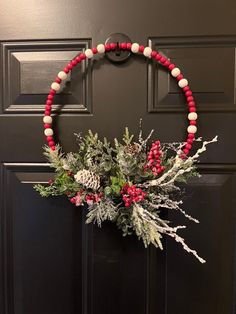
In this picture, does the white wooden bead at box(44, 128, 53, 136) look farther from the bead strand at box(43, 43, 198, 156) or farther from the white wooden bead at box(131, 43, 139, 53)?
the white wooden bead at box(131, 43, 139, 53)

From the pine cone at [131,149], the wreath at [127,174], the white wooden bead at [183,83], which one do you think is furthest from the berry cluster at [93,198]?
the white wooden bead at [183,83]

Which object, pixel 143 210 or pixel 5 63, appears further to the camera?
pixel 5 63

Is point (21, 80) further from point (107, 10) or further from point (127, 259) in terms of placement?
point (127, 259)

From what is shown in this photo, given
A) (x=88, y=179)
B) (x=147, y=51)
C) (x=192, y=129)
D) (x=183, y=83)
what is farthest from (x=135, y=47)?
(x=88, y=179)

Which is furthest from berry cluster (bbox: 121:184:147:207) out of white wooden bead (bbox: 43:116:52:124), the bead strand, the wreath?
white wooden bead (bbox: 43:116:52:124)

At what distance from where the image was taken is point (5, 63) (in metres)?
0.94

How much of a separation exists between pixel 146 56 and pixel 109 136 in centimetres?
24

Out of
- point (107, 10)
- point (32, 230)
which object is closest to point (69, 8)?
point (107, 10)

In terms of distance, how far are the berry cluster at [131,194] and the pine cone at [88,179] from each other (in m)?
0.07

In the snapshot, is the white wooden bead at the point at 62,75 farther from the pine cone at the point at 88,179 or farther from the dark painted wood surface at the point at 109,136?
the pine cone at the point at 88,179

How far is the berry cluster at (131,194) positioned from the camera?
0.77m

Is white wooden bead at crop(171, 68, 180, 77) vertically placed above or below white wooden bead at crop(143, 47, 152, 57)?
below

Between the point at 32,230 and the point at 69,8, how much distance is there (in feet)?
2.12

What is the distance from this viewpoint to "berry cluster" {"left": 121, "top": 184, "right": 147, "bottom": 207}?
775mm
